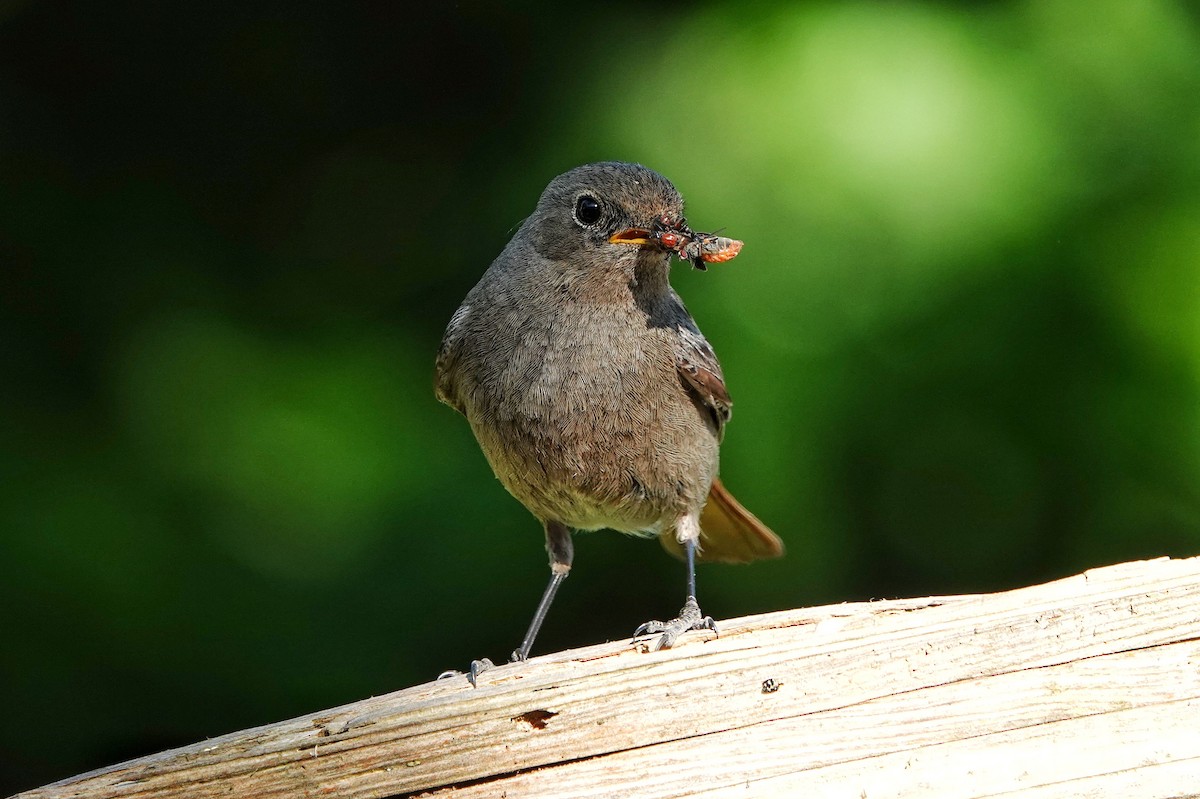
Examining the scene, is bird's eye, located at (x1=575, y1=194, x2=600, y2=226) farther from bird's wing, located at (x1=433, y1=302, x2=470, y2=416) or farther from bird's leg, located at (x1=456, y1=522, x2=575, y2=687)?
bird's leg, located at (x1=456, y1=522, x2=575, y2=687)

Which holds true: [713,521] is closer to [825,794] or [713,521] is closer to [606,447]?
[606,447]

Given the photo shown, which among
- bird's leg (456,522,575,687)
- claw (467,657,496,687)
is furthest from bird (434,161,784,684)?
claw (467,657,496,687)

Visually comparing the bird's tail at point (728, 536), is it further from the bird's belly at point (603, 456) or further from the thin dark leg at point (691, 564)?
the bird's belly at point (603, 456)

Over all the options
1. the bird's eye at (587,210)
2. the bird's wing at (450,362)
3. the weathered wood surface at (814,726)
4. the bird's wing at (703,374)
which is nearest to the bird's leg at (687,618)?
the weathered wood surface at (814,726)

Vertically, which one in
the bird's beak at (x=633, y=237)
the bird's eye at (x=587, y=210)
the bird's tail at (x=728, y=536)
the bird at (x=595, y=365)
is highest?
Result: the bird's eye at (x=587, y=210)

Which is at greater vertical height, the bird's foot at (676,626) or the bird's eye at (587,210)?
the bird's eye at (587,210)

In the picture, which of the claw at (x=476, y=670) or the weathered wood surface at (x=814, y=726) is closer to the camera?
the weathered wood surface at (x=814, y=726)

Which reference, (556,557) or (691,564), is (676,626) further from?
(556,557)

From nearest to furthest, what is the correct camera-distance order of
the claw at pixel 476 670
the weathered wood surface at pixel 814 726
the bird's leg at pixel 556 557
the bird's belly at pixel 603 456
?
the weathered wood surface at pixel 814 726 → the claw at pixel 476 670 → the bird's belly at pixel 603 456 → the bird's leg at pixel 556 557
